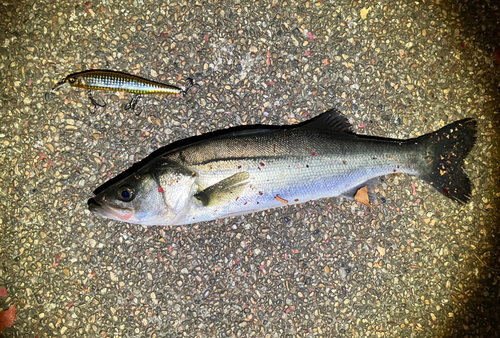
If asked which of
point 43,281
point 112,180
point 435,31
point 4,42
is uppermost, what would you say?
point 435,31

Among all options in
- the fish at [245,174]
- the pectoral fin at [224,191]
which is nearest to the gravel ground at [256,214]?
the fish at [245,174]

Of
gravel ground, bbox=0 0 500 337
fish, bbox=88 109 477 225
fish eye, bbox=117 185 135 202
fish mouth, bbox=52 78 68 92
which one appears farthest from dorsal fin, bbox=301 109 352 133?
fish mouth, bbox=52 78 68 92

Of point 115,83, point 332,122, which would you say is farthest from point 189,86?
point 332,122

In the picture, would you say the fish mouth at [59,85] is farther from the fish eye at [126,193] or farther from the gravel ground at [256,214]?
the fish eye at [126,193]

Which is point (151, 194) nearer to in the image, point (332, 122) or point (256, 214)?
point (256, 214)

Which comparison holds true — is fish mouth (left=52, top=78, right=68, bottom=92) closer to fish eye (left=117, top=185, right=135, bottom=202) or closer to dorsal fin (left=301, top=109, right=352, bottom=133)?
fish eye (left=117, top=185, right=135, bottom=202)

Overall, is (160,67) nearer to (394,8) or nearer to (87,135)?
(87,135)

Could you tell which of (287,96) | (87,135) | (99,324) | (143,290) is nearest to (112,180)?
(87,135)
